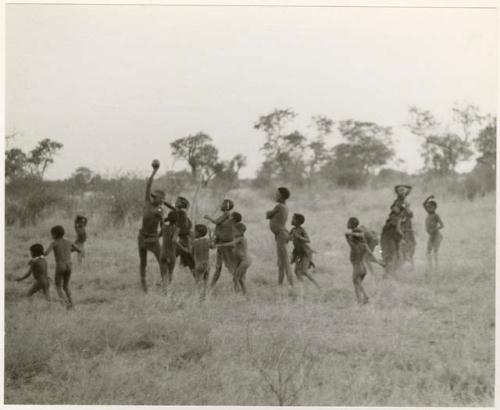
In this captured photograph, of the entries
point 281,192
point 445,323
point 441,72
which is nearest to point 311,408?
point 445,323

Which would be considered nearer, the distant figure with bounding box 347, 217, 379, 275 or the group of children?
the group of children

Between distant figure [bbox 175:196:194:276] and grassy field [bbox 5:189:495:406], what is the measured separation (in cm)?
30

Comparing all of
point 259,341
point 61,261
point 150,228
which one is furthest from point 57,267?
point 259,341

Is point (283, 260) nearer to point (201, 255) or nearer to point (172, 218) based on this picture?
point (201, 255)

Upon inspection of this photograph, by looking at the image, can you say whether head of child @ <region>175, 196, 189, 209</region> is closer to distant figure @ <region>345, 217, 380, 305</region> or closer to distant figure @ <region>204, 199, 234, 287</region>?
distant figure @ <region>204, 199, 234, 287</region>

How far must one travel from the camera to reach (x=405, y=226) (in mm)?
8477

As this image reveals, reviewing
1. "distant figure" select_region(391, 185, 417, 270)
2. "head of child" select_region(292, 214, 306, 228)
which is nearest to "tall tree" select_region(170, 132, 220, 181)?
"head of child" select_region(292, 214, 306, 228)

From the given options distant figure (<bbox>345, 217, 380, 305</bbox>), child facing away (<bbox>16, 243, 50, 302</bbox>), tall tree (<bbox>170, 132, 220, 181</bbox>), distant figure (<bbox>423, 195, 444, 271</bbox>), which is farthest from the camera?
distant figure (<bbox>423, 195, 444, 271</bbox>)

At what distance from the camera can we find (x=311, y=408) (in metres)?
5.59

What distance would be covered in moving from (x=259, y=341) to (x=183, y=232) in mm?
2105

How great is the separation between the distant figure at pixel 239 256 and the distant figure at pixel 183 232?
1.23 ft

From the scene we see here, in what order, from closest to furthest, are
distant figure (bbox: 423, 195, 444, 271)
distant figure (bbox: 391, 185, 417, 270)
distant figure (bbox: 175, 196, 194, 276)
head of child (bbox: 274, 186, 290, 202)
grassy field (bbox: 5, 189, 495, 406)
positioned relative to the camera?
grassy field (bbox: 5, 189, 495, 406), distant figure (bbox: 175, 196, 194, 276), head of child (bbox: 274, 186, 290, 202), distant figure (bbox: 391, 185, 417, 270), distant figure (bbox: 423, 195, 444, 271)

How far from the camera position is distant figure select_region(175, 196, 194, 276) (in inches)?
296

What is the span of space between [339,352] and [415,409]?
0.80 m
